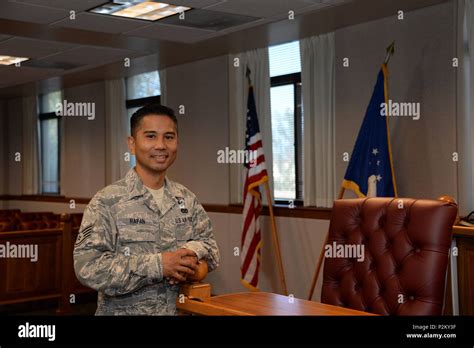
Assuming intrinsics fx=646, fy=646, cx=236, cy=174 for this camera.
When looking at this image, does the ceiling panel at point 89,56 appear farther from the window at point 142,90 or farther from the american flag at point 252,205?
the american flag at point 252,205

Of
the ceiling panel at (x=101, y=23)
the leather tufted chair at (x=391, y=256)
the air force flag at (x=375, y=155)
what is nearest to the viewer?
the leather tufted chair at (x=391, y=256)

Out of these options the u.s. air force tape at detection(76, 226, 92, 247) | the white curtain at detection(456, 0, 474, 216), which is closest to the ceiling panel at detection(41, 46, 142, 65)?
the white curtain at detection(456, 0, 474, 216)

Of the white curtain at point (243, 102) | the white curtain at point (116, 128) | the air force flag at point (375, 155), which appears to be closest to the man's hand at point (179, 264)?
the air force flag at point (375, 155)

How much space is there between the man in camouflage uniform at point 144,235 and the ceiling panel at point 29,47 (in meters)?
4.72

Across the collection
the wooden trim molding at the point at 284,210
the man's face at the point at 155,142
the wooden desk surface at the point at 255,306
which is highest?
the man's face at the point at 155,142

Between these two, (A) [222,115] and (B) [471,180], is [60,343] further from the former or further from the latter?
(A) [222,115]

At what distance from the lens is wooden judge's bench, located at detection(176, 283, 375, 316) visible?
5.20ft

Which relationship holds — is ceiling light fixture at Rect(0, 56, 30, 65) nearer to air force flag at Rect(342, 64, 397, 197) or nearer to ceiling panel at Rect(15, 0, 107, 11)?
ceiling panel at Rect(15, 0, 107, 11)

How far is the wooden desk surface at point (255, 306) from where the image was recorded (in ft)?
5.16

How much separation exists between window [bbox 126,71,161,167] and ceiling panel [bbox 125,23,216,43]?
240 cm

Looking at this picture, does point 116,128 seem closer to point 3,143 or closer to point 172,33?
point 172,33

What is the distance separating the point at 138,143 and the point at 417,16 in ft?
13.5

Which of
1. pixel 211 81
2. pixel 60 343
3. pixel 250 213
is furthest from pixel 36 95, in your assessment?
pixel 60 343

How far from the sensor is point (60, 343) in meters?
0.76
